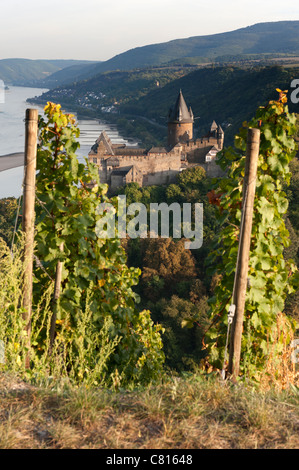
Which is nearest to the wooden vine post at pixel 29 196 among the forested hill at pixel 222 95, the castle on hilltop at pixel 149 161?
the castle on hilltop at pixel 149 161

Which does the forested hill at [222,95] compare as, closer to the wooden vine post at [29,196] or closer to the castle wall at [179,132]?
the castle wall at [179,132]

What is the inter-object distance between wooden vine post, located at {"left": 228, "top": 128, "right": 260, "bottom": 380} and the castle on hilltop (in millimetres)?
31273

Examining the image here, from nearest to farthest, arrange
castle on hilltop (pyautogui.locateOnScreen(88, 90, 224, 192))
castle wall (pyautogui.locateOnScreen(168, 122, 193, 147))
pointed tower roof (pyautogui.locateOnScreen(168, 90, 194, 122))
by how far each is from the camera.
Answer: castle on hilltop (pyautogui.locateOnScreen(88, 90, 224, 192)) → castle wall (pyautogui.locateOnScreen(168, 122, 193, 147)) → pointed tower roof (pyautogui.locateOnScreen(168, 90, 194, 122))

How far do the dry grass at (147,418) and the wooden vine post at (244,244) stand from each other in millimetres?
718

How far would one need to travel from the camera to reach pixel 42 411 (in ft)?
7.22

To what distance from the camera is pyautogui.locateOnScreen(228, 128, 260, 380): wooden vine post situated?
3.08 meters

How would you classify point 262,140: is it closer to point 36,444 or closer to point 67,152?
point 67,152

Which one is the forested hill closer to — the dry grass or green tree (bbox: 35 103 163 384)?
green tree (bbox: 35 103 163 384)

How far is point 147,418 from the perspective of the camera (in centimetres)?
223

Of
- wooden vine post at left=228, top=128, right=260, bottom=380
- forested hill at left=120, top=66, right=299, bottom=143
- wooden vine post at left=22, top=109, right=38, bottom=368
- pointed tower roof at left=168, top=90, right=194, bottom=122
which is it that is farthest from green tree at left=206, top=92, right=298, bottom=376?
forested hill at left=120, top=66, right=299, bottom=143

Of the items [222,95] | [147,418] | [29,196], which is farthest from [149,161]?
[222,95]

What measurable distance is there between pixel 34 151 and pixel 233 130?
51.8m
